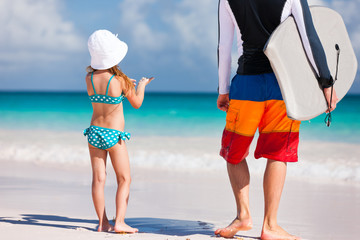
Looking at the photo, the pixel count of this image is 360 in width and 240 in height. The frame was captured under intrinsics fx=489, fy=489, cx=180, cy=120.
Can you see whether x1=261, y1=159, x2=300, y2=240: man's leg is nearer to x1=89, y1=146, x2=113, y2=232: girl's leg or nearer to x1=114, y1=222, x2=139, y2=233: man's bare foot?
x1=114, y1=222, x2=139, y2=233: man's bare foot

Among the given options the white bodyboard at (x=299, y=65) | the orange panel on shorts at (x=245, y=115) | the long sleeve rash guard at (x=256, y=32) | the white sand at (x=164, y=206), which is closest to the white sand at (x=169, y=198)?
the white sand at (x=164, y=206)

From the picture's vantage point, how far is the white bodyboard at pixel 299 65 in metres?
2.78

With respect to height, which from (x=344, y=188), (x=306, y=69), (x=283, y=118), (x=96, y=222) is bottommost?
(x=96, y=222)

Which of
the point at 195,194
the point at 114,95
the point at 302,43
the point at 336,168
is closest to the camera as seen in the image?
the point at 302,43

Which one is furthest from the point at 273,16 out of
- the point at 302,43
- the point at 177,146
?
the point at 177,146

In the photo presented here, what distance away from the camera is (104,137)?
3.20 meters

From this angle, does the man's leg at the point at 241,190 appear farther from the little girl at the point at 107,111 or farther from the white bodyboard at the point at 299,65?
the little girl at the point at 107,111

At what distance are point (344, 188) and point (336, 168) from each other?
1215 millimetres

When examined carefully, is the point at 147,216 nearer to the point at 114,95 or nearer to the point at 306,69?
the point at 114,95

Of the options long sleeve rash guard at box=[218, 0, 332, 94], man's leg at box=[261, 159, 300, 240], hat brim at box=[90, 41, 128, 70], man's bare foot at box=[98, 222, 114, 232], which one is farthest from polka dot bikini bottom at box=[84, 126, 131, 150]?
man's leg at box=[261, 159, 300, 240]

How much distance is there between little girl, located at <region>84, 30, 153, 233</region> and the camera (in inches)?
126

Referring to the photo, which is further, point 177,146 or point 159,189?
point 177,146

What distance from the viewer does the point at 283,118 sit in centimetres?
293

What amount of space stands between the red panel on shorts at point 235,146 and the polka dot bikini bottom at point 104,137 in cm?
69
